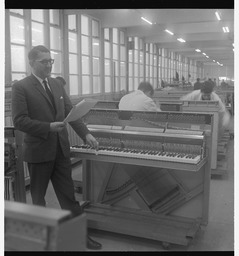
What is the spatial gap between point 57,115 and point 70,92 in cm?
547

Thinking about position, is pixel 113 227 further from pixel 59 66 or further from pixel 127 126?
pixel 59 66

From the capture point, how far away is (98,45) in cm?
846

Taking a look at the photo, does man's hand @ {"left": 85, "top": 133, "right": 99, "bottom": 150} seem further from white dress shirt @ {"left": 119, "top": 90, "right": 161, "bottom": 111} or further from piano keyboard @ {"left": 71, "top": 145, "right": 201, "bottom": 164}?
white dress shirt @ {"left": 119, "top": 90, "right": 161, "bottom": 111}

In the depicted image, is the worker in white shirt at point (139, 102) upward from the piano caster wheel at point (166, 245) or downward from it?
upward

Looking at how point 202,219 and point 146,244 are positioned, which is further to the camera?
point 202,219

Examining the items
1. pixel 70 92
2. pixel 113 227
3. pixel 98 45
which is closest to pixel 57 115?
pixel 113 227

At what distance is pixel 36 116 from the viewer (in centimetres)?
228

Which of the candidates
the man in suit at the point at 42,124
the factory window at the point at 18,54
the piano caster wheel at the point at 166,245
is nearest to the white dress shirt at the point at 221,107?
the piano caster wheel at the point at 166,245

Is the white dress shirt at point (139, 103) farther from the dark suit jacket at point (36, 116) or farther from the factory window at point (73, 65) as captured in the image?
the factory window at point (73, 65)

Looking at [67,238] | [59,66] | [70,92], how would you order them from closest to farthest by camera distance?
[67,238] → [59,66] → [70,92]

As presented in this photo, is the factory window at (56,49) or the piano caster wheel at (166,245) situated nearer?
the piano caster wheel at (166,245)

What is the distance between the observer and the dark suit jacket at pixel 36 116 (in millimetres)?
2207

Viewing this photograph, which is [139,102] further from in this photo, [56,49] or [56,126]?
[56,49]

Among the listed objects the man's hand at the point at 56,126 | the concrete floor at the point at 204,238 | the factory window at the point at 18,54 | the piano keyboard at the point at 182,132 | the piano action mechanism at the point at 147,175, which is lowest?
the concrete floor at the point at 204,238
